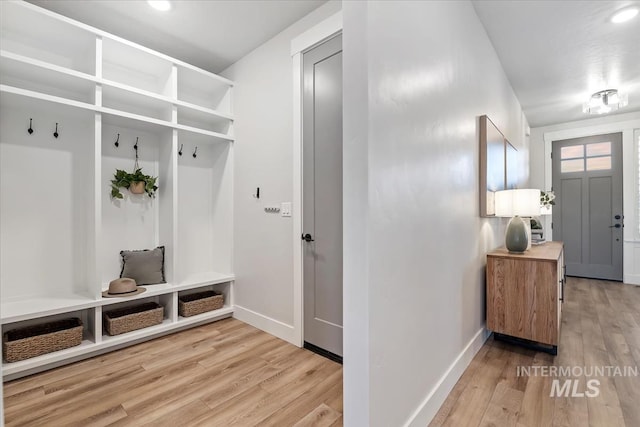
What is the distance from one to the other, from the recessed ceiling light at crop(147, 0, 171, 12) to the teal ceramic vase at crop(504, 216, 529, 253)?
3.27m

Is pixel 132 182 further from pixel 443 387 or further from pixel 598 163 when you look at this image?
pixel 598 163

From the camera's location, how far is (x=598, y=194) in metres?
4.80

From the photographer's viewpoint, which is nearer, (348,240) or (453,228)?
(348,240)

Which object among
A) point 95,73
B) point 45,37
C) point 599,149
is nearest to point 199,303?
point 95,73

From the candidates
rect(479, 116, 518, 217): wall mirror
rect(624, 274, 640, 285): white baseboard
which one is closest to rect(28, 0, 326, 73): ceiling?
rect(479, 116, 518, 217): wall mirror

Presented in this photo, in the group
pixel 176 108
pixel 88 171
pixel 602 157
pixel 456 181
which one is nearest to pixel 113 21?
pixel 176 108

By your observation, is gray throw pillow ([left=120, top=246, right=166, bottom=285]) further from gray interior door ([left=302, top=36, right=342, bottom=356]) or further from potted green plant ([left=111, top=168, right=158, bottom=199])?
gray interior door ([left=302, top=36, right=342, bottom=356])

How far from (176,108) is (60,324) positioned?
2040 millimetres

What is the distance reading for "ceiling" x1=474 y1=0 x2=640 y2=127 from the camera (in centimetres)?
237

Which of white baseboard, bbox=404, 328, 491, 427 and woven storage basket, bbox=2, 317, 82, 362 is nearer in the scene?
white baseboard, bbox=404, 328, 491, 427

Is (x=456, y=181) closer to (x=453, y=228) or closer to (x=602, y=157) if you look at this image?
(x=453, y=228)

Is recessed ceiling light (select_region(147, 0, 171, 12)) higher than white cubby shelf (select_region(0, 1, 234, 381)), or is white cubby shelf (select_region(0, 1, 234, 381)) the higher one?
recessed ceiling light (select_region(147, 0, 171, 12))

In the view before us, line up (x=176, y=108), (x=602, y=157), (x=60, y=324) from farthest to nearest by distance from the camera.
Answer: (x=602, y=157) → (x=176, y=108) → (x=60, y=324)

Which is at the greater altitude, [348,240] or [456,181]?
[456,181]
